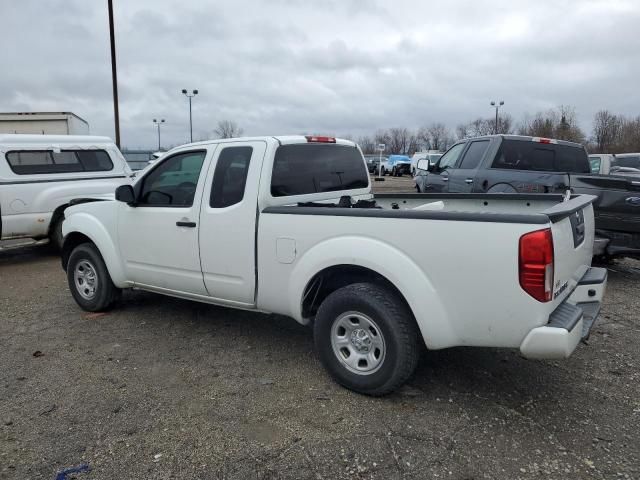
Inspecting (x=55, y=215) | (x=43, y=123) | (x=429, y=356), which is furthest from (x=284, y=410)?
(x=43, y=123)

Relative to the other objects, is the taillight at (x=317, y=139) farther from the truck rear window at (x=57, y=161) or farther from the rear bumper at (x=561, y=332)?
the truck rear window at (x=57, y=161)

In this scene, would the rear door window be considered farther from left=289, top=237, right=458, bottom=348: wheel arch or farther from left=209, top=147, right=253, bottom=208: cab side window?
left=289, top=237, right=458, bottom=348: wheel arch

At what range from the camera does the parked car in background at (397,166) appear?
43188 millimetres

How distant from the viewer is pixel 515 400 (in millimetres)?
3541

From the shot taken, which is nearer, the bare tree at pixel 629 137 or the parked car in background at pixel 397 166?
the parked car in background at pixel 397 166

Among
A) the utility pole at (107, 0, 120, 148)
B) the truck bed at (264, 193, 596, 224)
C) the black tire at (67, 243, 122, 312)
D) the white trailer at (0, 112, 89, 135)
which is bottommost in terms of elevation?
the black tire at (67, 243, 122, 312)

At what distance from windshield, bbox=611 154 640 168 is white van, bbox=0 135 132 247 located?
17.6m

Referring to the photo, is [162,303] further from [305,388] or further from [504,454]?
[504,454]

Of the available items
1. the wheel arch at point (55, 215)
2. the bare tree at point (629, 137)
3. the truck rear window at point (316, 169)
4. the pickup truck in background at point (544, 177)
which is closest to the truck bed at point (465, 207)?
the truck rear window at point (316, 169)

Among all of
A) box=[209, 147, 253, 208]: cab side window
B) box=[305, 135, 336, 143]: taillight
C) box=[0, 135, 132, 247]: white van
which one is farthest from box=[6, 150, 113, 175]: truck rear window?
box=[305, 135, 336, 143]: taillight

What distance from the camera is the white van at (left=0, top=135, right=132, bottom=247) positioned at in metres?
8.29

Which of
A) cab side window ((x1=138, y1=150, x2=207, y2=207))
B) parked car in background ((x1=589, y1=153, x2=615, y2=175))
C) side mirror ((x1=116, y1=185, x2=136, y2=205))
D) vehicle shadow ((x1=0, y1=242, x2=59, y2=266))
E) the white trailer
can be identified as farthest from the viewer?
the white trailer

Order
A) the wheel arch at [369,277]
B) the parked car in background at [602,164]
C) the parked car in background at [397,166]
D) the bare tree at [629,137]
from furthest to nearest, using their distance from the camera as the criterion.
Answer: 1. the bare tree at [629,137]
2. the parked car in background at [397,166]
3. the parked car in background at [602,164]
4. the wheel arch at [369,277]

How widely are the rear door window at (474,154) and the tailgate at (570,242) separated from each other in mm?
4542
